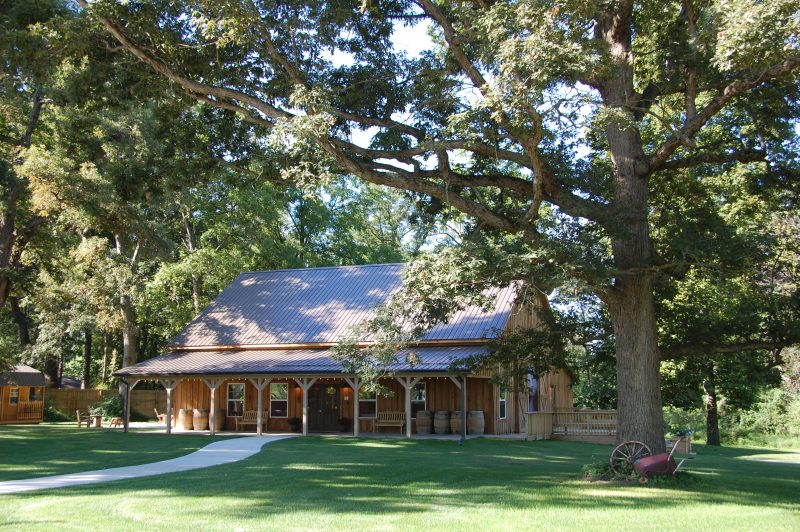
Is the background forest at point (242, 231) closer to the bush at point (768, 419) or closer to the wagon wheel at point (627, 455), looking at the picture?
the bush at point (768, 419)

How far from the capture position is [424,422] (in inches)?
968

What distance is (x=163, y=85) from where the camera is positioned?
14.6 meters

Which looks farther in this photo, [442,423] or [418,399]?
[418,399]

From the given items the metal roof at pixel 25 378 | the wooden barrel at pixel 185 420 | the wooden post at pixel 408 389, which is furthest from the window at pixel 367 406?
the metal roof at pixel 25 378

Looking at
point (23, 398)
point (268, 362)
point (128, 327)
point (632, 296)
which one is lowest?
point (23, 398)

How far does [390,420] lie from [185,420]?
8.60 meters

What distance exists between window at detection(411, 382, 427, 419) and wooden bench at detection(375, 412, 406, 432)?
40 centimetres

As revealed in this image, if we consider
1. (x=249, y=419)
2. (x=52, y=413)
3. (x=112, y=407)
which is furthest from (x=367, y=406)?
(x=52, y=413)

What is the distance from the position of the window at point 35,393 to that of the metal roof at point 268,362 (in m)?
12.6

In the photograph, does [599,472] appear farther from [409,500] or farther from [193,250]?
[193,250]

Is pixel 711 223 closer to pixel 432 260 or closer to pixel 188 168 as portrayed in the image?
pixel 432 260

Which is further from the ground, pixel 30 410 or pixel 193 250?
pixel 193 250

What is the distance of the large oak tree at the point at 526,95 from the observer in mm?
10609

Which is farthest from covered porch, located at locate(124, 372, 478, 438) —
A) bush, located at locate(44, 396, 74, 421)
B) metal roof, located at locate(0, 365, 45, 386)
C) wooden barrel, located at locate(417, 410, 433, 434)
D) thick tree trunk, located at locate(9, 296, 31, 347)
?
thick tree trunk, located at locate(9, 296, 31, 347)
